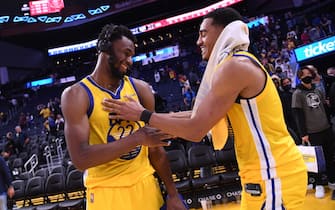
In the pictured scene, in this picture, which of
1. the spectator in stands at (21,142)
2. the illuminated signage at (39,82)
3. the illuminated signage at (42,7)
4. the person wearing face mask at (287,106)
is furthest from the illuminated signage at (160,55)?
the person wearing face mask at (287,106)

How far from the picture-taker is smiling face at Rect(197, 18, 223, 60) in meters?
2.43

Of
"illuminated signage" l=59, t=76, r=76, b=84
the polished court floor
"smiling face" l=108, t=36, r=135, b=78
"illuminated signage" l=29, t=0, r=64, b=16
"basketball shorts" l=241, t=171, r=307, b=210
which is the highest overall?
"illuminated signage" l=29, t=0, r=64, b=16

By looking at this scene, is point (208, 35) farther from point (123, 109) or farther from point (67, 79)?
point (67, 79)

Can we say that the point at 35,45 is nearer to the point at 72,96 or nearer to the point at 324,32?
the point at 324,32

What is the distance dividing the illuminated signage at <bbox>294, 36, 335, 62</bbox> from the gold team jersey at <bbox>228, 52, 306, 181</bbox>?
7.72 meters

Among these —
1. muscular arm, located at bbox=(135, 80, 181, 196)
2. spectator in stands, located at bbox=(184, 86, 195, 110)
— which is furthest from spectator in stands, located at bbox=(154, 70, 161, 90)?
muscular arm, located at bbox=(135, 80, 181, 196)

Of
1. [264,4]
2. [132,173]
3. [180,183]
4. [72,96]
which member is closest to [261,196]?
[132,173]

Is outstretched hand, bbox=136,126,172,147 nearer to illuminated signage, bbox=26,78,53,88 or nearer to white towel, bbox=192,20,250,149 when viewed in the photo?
white towel, bbox=192,20,250,149

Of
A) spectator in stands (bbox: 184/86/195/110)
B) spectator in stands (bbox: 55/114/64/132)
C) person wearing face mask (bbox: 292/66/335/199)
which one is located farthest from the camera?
spectator in stands (bbox: 55/114/64/132)

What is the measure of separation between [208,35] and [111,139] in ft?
2.80

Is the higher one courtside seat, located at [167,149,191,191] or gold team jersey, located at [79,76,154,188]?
gold team jersey, located at [79,76,154,188]

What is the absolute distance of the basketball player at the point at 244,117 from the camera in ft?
7.38

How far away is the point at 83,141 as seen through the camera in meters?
2.41

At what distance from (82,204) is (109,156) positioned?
5758 mm
